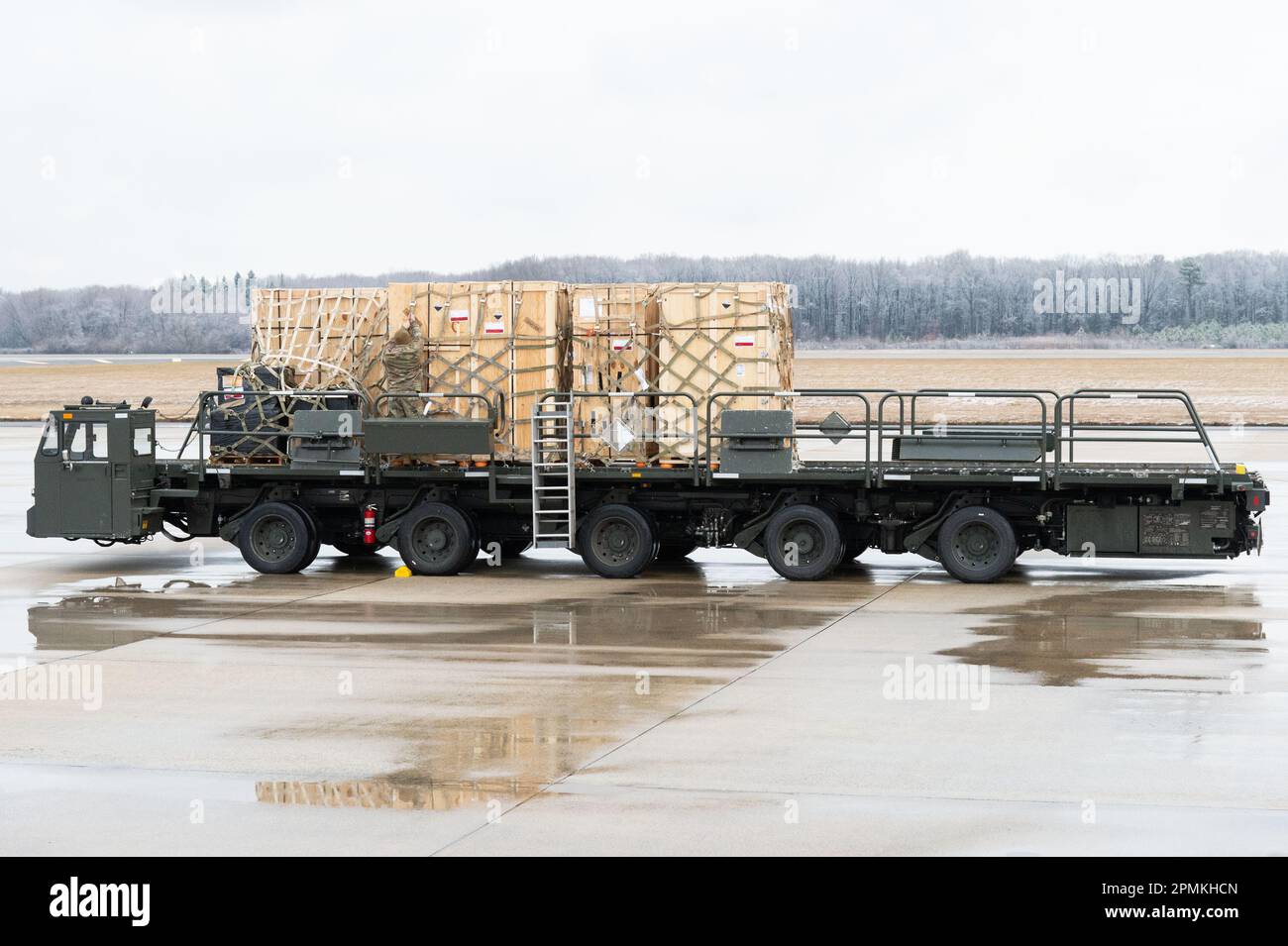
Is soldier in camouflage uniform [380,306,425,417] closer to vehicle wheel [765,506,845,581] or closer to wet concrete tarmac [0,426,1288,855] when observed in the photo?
wet concrete tarmac [0,426,1288,855]

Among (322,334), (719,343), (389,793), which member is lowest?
(389,793)

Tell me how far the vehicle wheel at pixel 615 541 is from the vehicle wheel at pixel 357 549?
3.05 metres

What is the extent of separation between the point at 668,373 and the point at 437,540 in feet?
11.1

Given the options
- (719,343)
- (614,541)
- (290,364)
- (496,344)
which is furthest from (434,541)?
(719,343)

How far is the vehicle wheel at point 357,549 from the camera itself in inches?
802

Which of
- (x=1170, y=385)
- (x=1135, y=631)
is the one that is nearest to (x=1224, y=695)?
(x=1135, y=631)

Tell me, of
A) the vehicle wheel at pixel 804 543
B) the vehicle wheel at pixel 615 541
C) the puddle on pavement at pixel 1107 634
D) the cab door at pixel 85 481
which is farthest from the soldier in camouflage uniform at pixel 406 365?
the puddle on pavement at pixel 1107 634

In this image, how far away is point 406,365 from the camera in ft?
63.9

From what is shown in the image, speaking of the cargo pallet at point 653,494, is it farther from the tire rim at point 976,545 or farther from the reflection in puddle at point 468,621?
the reflection in puddle at point 468,621

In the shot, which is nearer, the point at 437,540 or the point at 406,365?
the point at 437,540

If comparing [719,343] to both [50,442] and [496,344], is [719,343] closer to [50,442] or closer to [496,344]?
[496,344]
